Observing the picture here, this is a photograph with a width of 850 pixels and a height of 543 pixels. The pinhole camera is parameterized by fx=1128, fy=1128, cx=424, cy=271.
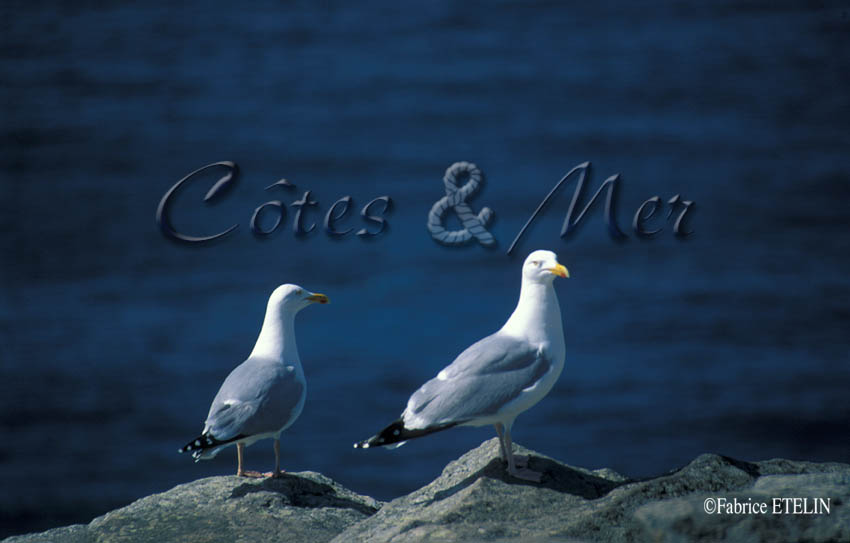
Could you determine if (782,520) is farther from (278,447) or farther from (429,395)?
(278,447)

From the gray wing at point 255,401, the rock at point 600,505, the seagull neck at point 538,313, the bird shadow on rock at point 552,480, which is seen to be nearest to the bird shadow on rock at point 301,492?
the gray wing at point 255,401

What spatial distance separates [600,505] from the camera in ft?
17.2

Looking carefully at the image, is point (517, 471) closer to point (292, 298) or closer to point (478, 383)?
point (478, 383)

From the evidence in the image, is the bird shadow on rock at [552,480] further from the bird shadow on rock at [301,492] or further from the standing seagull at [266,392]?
the standing seagull at [266,392]

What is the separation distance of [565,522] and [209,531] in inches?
82.0

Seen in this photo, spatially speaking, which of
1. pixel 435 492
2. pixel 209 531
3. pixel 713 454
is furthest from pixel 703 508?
pixel 209 531

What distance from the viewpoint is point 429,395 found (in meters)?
5.68

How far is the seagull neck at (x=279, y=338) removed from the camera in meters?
6.68

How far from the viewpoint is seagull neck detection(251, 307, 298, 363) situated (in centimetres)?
668

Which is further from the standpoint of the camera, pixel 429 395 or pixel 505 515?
pixel 429 395

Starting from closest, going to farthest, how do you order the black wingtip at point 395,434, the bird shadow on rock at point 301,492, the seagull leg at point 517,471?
1. the black wingtip at point 395,434
2. the seagull leg at point 517,471
3. the bird shadow on rock at point 301,492

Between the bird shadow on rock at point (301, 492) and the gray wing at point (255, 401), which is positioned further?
the bird shadow on rock at point (301, 492)

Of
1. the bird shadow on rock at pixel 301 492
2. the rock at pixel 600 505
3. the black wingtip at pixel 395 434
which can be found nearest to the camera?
the rock at pixel 600 505

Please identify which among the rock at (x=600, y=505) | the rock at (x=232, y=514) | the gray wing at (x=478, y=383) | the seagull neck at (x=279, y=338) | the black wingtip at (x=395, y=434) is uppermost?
the seagull neck at (x=279, y=338)
